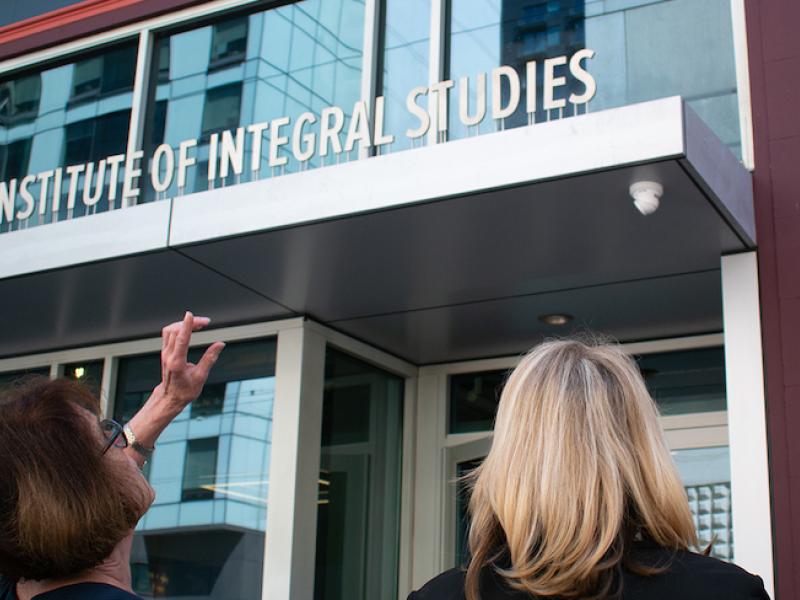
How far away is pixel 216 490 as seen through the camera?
625cm

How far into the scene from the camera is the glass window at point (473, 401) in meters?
6.66

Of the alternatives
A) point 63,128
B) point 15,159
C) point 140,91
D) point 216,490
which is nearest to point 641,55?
point 140,91

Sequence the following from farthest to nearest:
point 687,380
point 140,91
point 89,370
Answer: point 89,370
point 140,91
point 687,380

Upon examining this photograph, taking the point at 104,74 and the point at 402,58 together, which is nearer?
the point at 402,58

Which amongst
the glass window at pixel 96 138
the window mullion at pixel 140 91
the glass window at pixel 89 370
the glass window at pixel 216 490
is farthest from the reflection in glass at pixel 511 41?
the glass window at pixel 89 370

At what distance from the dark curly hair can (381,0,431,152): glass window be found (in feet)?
12.6

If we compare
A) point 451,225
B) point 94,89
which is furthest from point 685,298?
point 94,89

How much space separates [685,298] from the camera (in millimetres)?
5508

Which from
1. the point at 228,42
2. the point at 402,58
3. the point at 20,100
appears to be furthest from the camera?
the point at 20,100

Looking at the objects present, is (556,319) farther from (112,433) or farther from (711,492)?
(112,433)

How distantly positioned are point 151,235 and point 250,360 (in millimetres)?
1331

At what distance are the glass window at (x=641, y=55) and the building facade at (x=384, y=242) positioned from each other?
0.04 feet

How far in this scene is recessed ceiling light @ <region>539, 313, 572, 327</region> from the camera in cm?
594

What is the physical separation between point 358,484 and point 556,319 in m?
1.49
